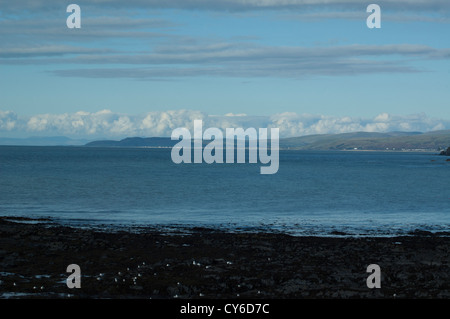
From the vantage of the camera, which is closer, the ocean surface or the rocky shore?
the rocky shore

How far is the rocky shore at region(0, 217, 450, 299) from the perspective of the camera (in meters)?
18.3

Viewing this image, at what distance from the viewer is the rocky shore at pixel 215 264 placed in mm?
18281

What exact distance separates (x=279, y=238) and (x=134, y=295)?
521 inches

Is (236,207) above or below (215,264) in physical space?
below

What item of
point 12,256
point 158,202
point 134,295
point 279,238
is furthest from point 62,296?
point 158,202

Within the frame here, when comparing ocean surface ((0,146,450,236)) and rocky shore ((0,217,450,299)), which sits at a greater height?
rocky shore ((0,217,450,299))

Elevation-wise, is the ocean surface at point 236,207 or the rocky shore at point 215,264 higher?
the rocky shore at point 215,264

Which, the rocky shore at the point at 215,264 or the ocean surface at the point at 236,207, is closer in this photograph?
the rocky shore at the point at 215,264

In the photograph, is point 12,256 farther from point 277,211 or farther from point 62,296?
point 277,211

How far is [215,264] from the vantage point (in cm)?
2238

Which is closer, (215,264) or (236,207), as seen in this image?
(215,264)

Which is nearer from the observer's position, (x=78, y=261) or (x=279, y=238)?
(x=78, y=261)

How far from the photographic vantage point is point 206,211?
47.0 metres
